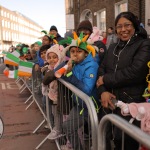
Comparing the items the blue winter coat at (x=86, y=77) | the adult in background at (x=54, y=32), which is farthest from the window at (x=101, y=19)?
the blue winter coat at (x=86, y=77)

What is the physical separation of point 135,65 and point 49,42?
127 inches

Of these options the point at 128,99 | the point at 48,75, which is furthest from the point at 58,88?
the point at 128,99

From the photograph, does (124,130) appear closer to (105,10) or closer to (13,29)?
(105,10)

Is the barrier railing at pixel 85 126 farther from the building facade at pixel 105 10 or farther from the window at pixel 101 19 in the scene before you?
the window at pixel 101 19

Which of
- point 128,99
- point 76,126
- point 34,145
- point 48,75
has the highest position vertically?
point 48,75

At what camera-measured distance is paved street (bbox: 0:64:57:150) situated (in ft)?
13.5

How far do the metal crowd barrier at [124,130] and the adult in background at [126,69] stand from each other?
678 millimetres

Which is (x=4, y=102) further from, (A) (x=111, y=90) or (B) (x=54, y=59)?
(A) (x=111, y=90)

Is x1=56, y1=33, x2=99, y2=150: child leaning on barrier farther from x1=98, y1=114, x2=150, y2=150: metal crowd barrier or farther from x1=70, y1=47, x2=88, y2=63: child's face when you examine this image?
x1=98, y1=114, x2=150, y2=150: metal crowd barrier

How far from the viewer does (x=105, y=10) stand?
14.3 m

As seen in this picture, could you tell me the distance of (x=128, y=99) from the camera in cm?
263

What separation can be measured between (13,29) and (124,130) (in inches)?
3623

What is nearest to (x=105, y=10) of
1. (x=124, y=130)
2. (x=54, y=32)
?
(x=54, y=32)

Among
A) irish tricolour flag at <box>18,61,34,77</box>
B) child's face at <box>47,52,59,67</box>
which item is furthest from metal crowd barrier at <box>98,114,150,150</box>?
irish tricolour flag at <box>18,61,34,77</box>
